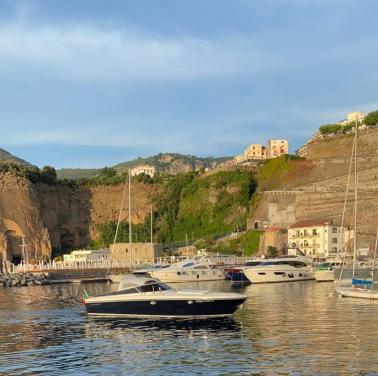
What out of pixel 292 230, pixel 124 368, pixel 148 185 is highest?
pixel 148 185

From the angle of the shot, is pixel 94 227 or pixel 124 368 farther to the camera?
pixel 94 227

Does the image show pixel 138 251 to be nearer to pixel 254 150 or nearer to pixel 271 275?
pixel 271 275

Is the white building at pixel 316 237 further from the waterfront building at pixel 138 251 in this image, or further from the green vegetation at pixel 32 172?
the green vegetation at pixel 32 172

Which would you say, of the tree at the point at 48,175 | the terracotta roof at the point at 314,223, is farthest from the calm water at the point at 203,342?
the tree at the point at 48,175

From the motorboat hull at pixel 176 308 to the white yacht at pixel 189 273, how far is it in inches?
1046

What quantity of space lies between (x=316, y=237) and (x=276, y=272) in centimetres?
3279

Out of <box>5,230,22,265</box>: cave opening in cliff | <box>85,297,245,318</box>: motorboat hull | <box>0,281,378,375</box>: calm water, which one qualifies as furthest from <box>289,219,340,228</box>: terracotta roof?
<box>85,297,245,318</box>: motorboat hull

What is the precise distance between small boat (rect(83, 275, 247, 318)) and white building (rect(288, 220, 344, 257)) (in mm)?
59126

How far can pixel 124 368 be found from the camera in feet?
69.9

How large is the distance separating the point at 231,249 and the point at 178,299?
67954 mm

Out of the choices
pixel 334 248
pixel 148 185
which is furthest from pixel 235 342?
pixel 148 185

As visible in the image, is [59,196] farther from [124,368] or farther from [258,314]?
[124,368]

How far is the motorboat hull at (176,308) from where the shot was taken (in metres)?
31.4

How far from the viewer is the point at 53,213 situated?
112875 millimetres
